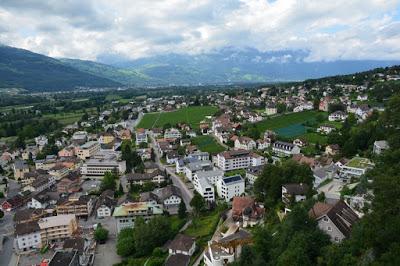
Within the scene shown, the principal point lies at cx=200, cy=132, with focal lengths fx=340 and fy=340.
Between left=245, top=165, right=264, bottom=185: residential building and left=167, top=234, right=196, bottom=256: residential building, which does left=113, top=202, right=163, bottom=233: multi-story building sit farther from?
left=245, top=165, right=264, bottom=185: residential building

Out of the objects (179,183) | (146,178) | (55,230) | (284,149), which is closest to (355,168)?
(284,149)

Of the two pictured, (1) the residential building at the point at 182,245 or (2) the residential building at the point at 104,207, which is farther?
(2) the residential building at the point at 104,207

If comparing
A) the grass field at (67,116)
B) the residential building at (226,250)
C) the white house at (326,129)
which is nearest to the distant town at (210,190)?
the residential building at (226,250)

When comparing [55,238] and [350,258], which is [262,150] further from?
[350,258]

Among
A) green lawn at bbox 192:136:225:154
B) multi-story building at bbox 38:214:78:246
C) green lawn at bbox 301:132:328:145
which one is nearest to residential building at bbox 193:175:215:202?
multi-story building at bbox 38:214:78:246

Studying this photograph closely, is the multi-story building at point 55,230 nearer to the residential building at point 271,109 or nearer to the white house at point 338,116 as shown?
the white house at point 338,116

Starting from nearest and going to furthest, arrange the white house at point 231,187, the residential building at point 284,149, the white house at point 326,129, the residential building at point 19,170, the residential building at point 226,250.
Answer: the residential building at point 226,250
the white house at point 231,187
the residential building at point 284,149
the residential building at point 19,170
the white house at point 326,129

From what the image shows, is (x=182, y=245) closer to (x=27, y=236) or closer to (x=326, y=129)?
(x=27, y=236)
